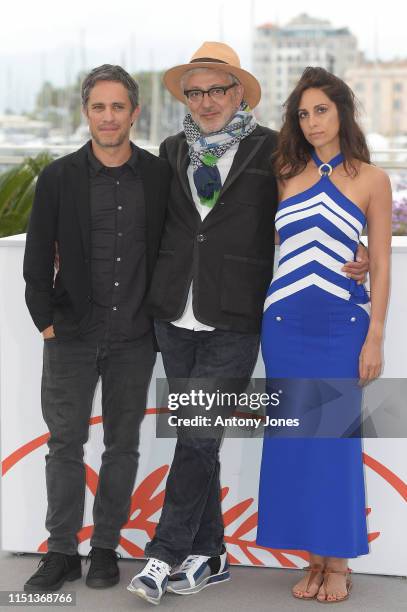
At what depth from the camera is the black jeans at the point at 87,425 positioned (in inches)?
132

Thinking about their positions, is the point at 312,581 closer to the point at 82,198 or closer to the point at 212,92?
the point at 82,198

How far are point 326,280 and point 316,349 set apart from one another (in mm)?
228

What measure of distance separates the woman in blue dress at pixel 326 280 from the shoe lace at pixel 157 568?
0.51 meters

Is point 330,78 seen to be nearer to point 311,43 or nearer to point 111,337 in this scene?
point 111,337

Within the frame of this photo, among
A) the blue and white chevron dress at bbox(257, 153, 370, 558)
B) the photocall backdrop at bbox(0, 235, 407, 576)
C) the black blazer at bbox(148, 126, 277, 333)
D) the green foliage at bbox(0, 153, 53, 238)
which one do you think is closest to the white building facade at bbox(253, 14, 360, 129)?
the green foliage at bbox(0, 153, 53, 238)

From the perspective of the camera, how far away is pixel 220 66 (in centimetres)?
323

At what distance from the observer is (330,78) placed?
313 centimetres

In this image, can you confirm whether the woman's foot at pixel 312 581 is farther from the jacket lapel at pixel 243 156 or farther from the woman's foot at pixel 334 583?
the jacket lapel at pixel 243 156

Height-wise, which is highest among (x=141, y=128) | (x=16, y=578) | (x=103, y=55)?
(x=103, y=55)

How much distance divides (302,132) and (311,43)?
49.0m

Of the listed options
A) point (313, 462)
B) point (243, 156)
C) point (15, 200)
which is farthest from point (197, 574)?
point (15, 200)

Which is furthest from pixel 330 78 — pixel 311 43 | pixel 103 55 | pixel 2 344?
pixel 311 43

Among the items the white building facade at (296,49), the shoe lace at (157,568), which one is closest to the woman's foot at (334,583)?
the shoe lace at (157,568)

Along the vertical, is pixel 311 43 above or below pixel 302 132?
above
